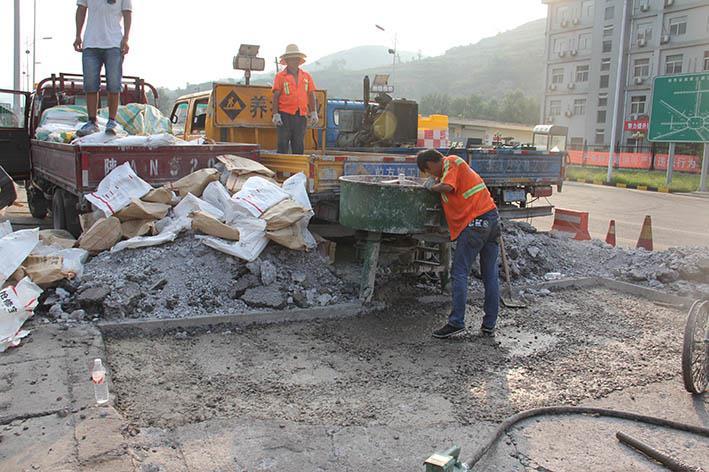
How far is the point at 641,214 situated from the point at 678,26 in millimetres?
36675

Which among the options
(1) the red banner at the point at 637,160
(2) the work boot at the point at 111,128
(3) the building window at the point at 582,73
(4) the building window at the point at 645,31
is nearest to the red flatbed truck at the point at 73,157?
(2) the work boot at the point at 111,128

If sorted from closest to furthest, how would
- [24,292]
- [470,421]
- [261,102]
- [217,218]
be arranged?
[470,421] < [24,292] < [217,218] < [261,102]

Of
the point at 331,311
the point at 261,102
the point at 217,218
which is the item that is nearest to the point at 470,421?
the point at 331,311

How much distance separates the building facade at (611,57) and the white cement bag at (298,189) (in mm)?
40596

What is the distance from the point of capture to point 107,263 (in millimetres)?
5922

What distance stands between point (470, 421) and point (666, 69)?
49.5 meters

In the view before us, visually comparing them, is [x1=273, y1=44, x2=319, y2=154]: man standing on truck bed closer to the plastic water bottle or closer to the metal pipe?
the plastic water bottle

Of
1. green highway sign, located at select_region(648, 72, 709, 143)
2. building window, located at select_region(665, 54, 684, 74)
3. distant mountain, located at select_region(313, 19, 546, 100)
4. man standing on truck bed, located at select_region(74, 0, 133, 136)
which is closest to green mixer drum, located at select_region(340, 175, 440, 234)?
man standing on truck bed, located at select_region(74, 0, 133, 136)

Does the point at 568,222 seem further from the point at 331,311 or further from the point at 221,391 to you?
the point at 221,391

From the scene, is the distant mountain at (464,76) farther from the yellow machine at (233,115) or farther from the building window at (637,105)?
the yellow machine at (233,115)

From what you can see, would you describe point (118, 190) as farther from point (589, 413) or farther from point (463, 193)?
point (589, 413)

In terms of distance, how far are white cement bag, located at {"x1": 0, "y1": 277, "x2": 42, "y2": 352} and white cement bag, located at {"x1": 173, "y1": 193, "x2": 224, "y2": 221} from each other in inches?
66.1

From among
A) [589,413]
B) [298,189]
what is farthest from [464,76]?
[589,413]

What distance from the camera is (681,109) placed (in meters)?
22.7
